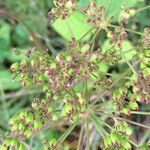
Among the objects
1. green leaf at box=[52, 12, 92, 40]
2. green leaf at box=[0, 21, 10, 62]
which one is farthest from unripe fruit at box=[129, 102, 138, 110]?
green leaf at box=[0, 21, 10, 62]

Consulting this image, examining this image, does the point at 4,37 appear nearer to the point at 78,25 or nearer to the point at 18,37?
the point at 18,37

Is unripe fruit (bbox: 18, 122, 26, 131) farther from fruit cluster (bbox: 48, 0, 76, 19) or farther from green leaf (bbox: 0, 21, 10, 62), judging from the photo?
green leaf (bbox: 0, 21, 10, 62)

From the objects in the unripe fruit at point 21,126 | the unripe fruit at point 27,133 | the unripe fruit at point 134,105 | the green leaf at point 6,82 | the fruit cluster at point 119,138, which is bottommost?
the fruit cluster at point 119,138

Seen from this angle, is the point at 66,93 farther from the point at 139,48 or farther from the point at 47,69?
the point at 139,48

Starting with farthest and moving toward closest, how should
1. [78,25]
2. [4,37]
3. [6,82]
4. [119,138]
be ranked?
[4,37], [6,82], [78,25], [119,138]

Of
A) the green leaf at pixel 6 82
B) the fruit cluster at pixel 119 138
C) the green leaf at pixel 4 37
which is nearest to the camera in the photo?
the fruit cluster at pixel 119 138

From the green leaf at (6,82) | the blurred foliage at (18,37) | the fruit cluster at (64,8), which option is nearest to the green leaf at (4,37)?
the blurred foliage at (18,37)

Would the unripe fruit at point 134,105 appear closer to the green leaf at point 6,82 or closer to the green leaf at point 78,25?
the green leaf at point 78,25

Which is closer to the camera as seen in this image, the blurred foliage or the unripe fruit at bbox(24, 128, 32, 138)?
the unripe fruit at bbox(24, 128, 32, 138)

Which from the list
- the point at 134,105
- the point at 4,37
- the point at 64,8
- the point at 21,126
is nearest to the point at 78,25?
the point at 64,8

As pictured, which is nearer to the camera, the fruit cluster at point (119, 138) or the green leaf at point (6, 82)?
the fruit cluster at point (119, 138)

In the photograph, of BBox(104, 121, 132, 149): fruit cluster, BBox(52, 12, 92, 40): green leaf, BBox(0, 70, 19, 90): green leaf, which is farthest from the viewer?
BBox(0, 70, 19, 90): green leaf
